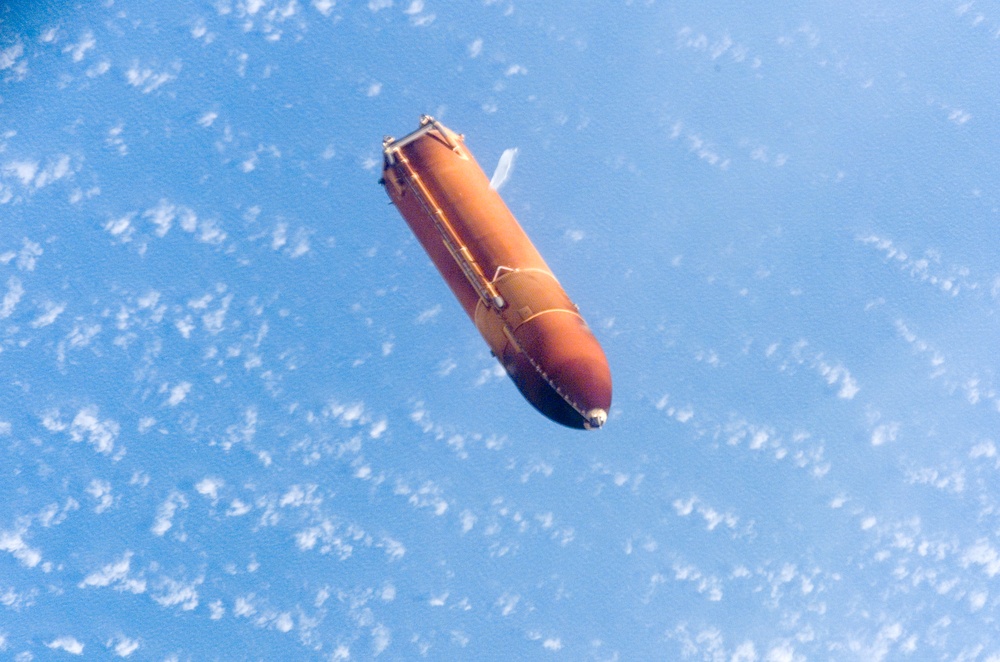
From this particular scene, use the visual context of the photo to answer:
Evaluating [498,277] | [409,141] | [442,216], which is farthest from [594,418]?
[409,141]

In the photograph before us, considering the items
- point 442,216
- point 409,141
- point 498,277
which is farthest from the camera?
point 409,141

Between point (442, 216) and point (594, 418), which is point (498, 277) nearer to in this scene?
point (442, 216)

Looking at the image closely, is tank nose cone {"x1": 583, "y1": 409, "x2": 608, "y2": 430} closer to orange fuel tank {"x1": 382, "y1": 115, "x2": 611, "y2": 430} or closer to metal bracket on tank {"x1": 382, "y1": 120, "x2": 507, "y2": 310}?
orange fuel tank {"x1": 382, "y1": 115, "x2": 611, "y2": 430}

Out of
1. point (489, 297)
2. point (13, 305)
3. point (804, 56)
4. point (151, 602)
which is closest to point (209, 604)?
point (151, 602)

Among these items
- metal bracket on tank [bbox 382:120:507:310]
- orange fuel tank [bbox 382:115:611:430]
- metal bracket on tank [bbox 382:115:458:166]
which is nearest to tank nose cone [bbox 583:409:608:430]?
orange fuel tank [bbox 382:115:611:430]

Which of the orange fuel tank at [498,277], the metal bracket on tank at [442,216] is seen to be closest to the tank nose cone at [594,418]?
the orange fuel tank at [498,277]

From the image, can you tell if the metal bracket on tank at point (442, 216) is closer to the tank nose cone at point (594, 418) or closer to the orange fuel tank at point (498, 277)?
the orange fuel tank at point (498, 277)

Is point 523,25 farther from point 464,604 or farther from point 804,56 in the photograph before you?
point 464,604

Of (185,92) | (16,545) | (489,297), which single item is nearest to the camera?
(489,297)
